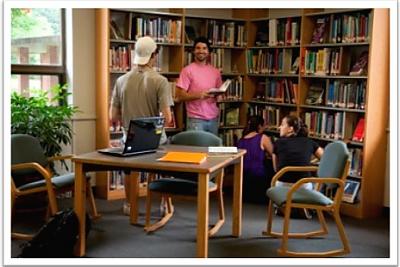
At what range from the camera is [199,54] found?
4.98 metres

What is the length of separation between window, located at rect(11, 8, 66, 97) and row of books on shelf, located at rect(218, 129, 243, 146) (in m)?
1.77

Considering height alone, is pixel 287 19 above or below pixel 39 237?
above

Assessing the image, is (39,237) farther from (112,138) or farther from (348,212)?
(348,212)

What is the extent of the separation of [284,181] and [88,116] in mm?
2057

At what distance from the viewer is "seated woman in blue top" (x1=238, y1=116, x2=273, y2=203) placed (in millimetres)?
4797

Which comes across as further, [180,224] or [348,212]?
[348,212]

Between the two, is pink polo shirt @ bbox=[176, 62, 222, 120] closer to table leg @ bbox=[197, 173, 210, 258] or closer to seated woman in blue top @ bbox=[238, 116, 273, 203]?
seated woman in blue top @ bbox=[238, 116, 273, 203]

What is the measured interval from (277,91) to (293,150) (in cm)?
136

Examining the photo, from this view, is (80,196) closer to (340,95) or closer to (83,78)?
(83,78)

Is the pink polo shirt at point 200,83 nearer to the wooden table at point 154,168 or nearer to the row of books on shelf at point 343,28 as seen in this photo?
the row of books on shelf at point 343,28

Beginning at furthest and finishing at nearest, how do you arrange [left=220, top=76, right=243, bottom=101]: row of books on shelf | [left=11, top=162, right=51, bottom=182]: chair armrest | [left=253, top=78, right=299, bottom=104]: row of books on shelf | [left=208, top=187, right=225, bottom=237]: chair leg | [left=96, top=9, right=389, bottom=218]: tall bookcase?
[left=220, top=76, right=243, bottom=101]: row of books on shelf
[left=253, top=78, right=299, bottom=104]: row of books on shelf
[left=96, top=9, right=389, bottom=218]: tall bookcase
[left=208, top=187, right=225, bottom=237]: chair leg
[left=11, top=162, right=51, bottom=182]: chair armrest

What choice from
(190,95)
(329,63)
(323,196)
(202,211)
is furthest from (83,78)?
(323,196)

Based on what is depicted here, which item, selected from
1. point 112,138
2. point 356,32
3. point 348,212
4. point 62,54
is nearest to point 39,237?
point 112,138

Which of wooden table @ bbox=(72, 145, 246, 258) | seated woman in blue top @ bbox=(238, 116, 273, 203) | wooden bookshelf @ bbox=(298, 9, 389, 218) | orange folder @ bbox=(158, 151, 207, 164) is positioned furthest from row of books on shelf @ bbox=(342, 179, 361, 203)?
orange folder @ bbox=(158, 151, 207, 164)
